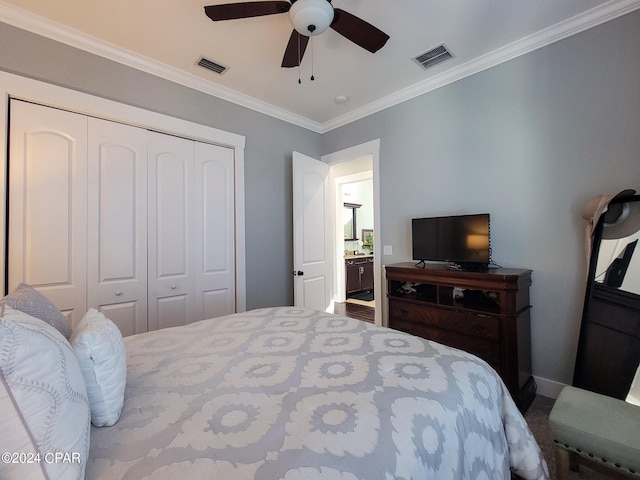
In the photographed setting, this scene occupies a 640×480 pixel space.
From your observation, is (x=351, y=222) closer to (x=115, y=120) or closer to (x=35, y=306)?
(x=115, y=120)

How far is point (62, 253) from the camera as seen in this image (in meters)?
1.95

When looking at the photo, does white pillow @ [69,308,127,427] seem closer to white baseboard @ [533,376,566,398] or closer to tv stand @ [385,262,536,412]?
tv stand @ [385,262,536,412]

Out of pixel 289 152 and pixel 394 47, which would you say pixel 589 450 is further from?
pixel 289 152

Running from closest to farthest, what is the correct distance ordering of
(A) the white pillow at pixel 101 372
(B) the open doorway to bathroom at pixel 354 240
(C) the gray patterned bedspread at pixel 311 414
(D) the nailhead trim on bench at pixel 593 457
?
1. (C) the gray patterned bedspread at pixel 311 414
2. (A) the white pillow at pixel 101 372
3. (D) the nailhead trim on bench at pixel 593 457
4. (B) the open doorway to bathroom at pixel 354 240

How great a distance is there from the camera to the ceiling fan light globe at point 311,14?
1.45 metres

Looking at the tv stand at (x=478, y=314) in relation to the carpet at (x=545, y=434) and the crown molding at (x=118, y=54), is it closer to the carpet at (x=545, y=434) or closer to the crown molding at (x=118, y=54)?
the carpet at (x=545, y=434)

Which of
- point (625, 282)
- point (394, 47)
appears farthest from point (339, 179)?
point (625, 282)

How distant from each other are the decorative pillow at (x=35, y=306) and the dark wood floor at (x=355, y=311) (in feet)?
Answer: 11.4

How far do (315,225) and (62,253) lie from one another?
2.30m

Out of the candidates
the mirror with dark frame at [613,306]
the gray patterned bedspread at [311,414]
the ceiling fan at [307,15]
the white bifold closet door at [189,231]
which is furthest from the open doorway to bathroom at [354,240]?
the gray patterned bedspread at [311,414]

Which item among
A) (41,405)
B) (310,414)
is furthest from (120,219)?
(310,414)

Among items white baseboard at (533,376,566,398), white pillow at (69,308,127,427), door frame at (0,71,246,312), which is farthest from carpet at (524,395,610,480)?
door frame at (0,71,246,312)

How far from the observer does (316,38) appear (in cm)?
205

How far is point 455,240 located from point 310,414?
2.05 metres
